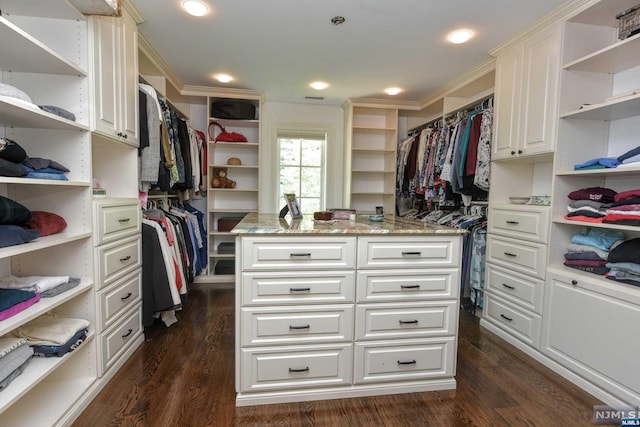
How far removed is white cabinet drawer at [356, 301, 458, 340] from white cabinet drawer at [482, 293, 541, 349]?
0.87m

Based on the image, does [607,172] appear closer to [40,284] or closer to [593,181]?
[593,181]

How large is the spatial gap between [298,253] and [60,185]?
1.29 metres

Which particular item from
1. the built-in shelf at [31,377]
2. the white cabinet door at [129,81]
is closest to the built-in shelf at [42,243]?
the built-in shelf at [31,377]

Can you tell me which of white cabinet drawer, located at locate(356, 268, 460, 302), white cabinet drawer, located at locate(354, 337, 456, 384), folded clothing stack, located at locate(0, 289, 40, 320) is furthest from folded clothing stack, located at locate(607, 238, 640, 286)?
folded clothing stack, located at locate(0, 289, 40, 320)

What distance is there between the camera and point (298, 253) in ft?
5.34

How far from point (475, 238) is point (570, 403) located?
1.43m

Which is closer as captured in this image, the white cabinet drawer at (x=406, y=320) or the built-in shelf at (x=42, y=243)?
the built-in shelf at (x=42, y=243)

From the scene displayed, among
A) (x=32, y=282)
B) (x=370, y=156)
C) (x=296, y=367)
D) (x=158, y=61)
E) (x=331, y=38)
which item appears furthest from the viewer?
(x=370, y=156)

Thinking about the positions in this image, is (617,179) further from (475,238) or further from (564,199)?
(475,238)

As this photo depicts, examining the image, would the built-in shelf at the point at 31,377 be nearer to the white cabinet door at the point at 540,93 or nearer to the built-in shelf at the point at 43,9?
the built-in shelf at the point at 43,9

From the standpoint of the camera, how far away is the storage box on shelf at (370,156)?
4180 millimetres

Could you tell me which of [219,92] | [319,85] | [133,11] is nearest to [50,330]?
[133,11]

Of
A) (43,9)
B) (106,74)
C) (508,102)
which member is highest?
(43,9)

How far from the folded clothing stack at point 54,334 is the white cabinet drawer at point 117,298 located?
13 centimetres
